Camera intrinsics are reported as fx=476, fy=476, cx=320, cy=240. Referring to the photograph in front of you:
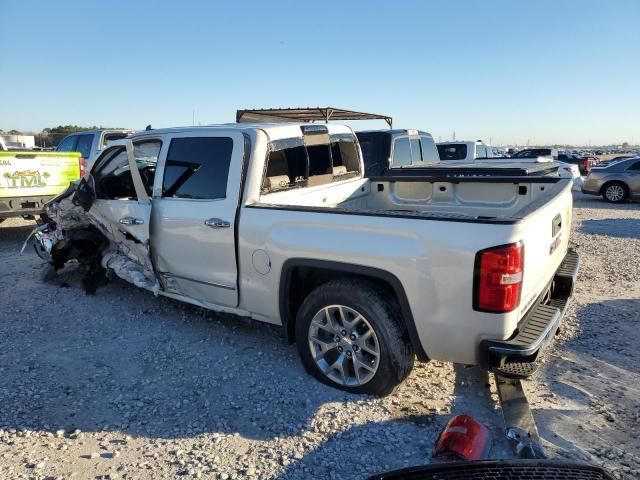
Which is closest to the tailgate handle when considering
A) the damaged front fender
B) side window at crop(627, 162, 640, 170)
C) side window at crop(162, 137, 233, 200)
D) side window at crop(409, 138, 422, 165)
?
side window at crop(162, 137, 233, 200)

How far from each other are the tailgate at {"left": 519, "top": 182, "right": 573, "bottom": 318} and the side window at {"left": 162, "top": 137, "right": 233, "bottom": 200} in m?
2.29

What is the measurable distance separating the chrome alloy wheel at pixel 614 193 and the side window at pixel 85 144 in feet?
49.5

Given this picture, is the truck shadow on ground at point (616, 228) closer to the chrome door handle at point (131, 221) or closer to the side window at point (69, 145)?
the chrome door handle at point (131, 221)

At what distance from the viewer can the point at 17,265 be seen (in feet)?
22.2

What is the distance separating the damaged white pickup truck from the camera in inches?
109

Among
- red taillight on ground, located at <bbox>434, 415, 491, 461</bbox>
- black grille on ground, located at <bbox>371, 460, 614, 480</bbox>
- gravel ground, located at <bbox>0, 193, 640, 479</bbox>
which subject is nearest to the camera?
black grille on ground, located at <bbox>371, 460, 614, 480</bbox>

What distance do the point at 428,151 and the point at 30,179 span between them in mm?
7003

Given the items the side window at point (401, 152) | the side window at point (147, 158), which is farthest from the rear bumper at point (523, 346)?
the side window at point (401, 152)

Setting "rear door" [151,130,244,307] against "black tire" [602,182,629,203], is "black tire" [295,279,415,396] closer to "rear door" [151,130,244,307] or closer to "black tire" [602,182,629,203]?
"rear door" [151,130,244,307]

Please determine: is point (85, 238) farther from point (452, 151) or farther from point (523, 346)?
point (452, 151)

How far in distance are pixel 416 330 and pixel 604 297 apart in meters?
3.55

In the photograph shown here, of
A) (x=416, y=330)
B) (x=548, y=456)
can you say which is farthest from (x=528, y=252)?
(x=548, y=456)

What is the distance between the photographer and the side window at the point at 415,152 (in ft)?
27.6

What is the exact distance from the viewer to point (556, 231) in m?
3.53
